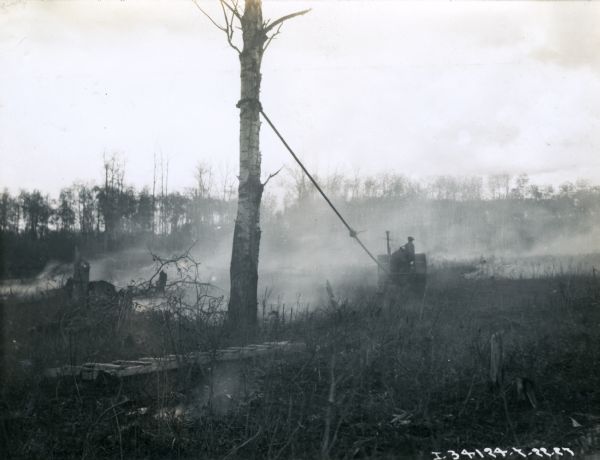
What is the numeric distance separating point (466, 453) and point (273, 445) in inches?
69.1

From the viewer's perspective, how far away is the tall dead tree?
29.9 feet

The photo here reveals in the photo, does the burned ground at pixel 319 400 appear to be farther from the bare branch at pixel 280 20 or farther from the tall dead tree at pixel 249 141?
the bare branch at pixel 280 20

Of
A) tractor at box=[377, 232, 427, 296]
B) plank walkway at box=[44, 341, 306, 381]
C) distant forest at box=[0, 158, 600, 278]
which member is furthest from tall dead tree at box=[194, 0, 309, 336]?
distant forest at box=[0, 158, 600, 278]

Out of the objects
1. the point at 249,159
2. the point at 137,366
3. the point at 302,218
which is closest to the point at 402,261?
the point at 249,159

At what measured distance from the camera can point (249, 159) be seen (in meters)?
9.21

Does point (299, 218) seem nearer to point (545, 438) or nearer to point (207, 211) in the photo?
point (207, 211)

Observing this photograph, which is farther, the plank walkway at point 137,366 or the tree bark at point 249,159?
the tree bark at point 249,159

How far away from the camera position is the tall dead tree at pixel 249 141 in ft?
29.9

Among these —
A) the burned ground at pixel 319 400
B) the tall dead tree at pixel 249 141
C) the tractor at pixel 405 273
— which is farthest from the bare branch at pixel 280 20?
the tractor at pixel 405 273

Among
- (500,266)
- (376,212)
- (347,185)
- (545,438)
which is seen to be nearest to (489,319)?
(545,438)

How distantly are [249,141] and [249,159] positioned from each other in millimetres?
349

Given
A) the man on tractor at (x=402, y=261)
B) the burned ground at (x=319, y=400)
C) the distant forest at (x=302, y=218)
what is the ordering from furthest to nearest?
the distant forest at (x=302, y=218) < the man on tractor at (x=402, y=261) < the burned ground at (x=319, y=400)

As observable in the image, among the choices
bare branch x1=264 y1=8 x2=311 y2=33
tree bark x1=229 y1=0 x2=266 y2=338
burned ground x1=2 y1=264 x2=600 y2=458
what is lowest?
burned ground x1=2 y1=264 x2=600 y2=458

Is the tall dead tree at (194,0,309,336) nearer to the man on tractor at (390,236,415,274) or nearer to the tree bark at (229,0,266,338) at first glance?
the tree bark at (229,0,266,338)
